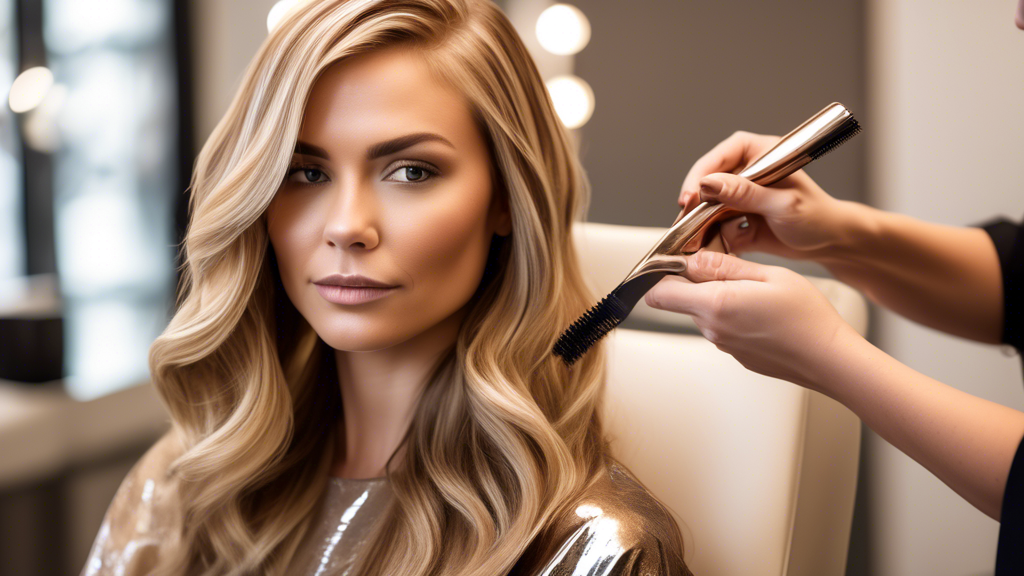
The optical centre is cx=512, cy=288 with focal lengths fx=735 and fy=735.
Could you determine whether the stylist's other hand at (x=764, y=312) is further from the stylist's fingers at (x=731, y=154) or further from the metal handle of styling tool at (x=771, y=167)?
the stylist's fingers at (x=731, y=154)

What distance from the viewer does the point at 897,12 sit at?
108 cm

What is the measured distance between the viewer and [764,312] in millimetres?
572

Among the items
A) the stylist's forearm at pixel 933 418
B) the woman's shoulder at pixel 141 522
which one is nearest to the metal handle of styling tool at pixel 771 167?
the stylist's forearm at pixel 933 418

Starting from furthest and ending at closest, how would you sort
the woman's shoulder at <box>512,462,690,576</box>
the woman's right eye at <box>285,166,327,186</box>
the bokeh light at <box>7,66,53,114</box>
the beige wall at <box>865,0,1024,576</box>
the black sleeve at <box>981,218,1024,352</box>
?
1. the bokeh light at <box>7,66,53,114</box>
2. the beige wall at <box>865,0,1024,576</box>
3. the black sleeve at <box>981,218,1024,352</box>
4. the woman's right eye at <box>285,166,327,186</box>
5. the woman's shoulder at <box>512,462,690,576</box>

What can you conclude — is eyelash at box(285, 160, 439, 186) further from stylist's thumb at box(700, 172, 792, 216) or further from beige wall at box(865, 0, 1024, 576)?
beige wall at box(865, 0, 1024, 576)

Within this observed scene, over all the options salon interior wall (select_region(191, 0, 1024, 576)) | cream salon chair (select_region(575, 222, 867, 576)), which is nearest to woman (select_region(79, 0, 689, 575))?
cream salon chair (select_region(575, 222, 867, 576))

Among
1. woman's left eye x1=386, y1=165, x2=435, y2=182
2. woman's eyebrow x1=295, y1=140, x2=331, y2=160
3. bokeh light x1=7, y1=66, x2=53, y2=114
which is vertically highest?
bokeh light x1=7, y1=66, x2=53, y2=114

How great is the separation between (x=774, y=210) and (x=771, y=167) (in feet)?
0.31

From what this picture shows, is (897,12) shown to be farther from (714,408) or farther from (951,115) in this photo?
(714,408)

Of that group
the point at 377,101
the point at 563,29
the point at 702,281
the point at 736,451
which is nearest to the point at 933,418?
the point at 702,281

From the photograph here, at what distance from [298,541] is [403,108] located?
0.50 m

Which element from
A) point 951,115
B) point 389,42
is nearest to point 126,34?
point 389,42

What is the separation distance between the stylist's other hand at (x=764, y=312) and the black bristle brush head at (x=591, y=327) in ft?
0.17

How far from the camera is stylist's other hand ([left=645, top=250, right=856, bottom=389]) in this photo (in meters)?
0.57
